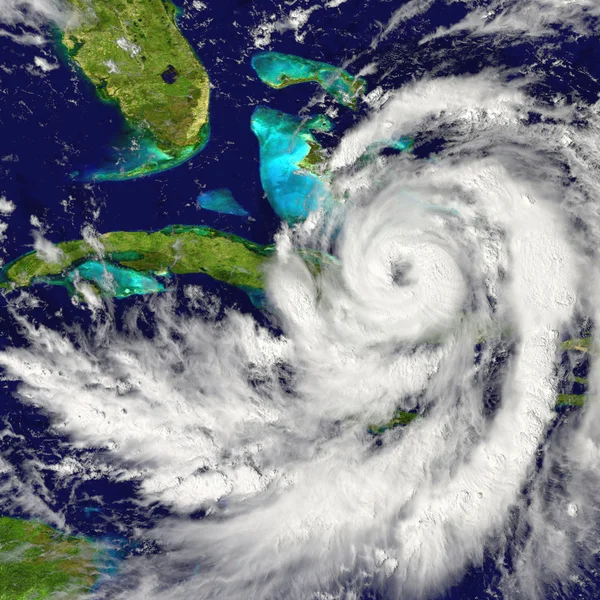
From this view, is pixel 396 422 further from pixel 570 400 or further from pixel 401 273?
pixel 570 400

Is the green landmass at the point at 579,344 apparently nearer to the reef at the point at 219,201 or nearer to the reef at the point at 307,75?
the reef at the point at 307,75

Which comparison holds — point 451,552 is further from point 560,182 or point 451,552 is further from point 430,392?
point 560,182

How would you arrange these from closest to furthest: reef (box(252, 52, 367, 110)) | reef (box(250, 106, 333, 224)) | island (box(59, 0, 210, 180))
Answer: island (box(59, 0, 210, 180)), reef (box(252, 52, 367, 110)), reef (box(250, 106, 333, 224))

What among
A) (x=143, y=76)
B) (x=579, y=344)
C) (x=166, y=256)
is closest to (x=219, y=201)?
(x=166, y=256)

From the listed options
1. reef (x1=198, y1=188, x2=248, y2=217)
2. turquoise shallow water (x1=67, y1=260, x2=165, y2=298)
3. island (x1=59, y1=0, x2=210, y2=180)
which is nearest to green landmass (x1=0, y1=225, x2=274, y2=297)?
turquoise shallow water (x1=67, y1=260, x2=165, y2=298)

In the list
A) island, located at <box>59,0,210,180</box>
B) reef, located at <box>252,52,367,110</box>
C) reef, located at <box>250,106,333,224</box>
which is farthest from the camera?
reef, located at <box>250,106,333,224</box>

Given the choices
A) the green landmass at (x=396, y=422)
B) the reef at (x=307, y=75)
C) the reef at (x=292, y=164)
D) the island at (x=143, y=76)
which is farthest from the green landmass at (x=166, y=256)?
the green landmass at (x=396, y=422)

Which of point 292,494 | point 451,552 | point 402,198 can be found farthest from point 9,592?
point 402,198

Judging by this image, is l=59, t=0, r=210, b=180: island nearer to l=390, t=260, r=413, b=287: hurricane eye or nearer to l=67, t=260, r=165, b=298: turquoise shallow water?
l=67, t=260, r=165, b=298: turquoise shallow water
